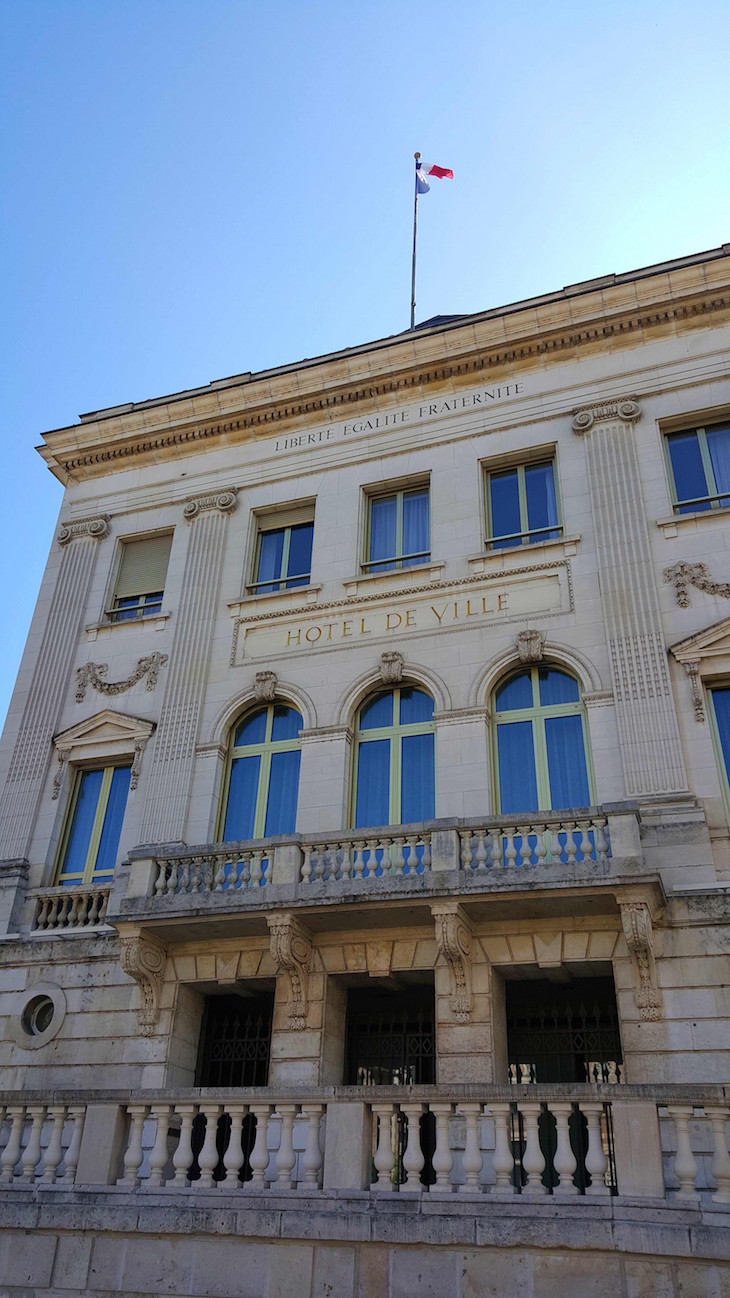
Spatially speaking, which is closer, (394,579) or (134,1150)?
(134,1150)

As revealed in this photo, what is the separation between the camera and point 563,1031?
13523 millimetres

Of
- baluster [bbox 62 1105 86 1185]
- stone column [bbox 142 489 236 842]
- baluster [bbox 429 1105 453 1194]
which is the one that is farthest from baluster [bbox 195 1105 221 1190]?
stone column [bbox 142 489 236 842]

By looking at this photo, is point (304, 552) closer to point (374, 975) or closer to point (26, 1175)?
point (374, 975)

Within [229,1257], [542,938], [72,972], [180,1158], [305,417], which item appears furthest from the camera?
[305,417]

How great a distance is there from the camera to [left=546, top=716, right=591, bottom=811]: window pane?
14.4m

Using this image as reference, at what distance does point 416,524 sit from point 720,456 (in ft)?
16.9

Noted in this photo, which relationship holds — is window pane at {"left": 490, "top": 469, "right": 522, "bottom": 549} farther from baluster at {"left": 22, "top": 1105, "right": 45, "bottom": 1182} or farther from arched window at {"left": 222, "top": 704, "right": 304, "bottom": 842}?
baluster at {"left": 22, "top": 1105, "right": 45, "bottom": 1182}

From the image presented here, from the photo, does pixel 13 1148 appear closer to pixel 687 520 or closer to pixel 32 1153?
pixel 32 1153

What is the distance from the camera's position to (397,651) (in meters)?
16.3

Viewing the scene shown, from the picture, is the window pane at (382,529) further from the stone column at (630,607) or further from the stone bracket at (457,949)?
the stone bracket at (457,949)

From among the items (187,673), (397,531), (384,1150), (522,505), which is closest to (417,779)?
(187,673)

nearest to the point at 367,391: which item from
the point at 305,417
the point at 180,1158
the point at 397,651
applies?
the point at 305,417

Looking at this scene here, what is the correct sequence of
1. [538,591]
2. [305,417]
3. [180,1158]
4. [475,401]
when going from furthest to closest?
[305,417]
[475,401]
[538,591]
[180,1158]

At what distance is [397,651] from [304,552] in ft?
11.1
